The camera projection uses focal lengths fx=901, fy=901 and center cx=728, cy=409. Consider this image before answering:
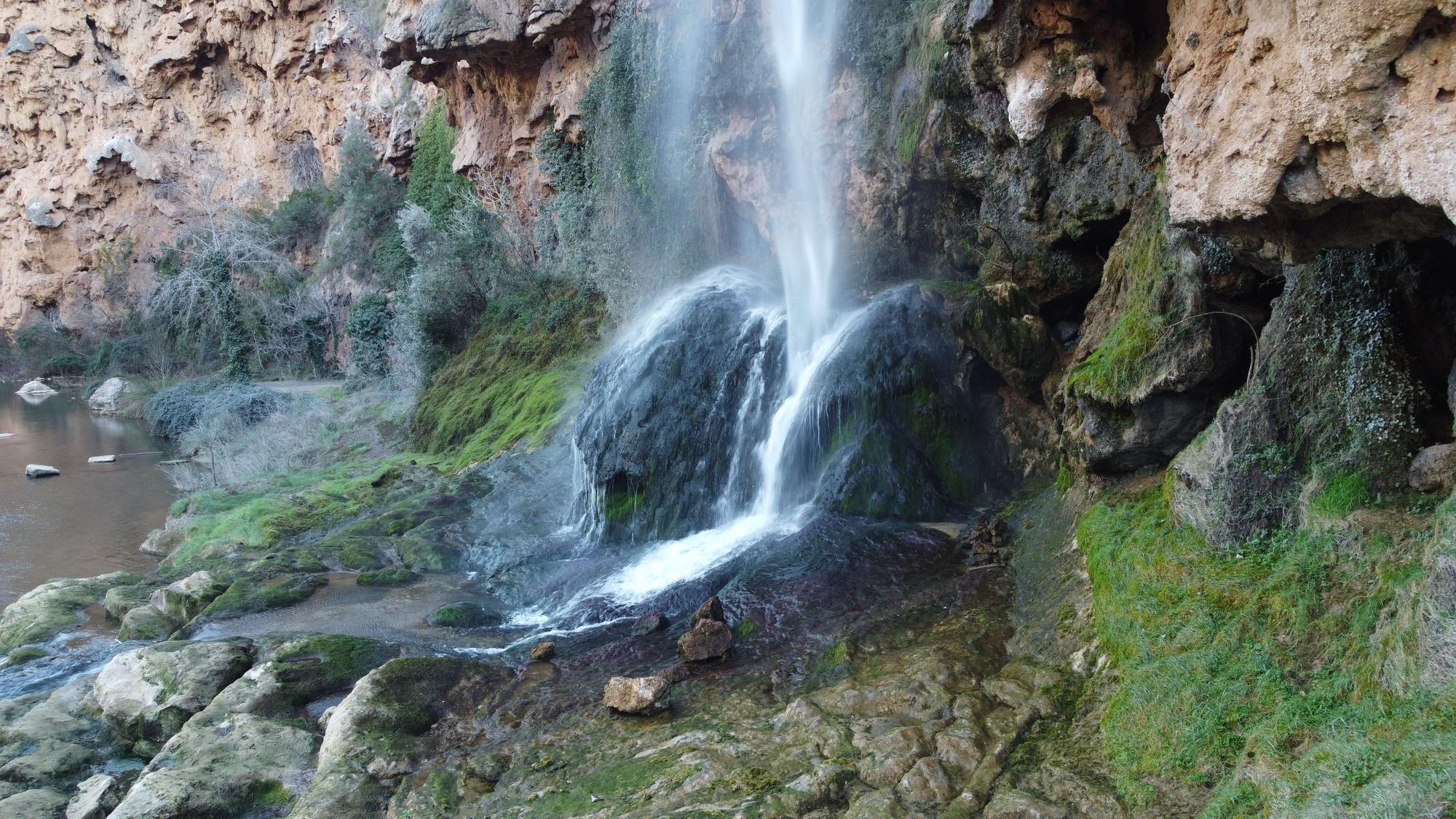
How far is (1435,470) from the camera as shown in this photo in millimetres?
4395

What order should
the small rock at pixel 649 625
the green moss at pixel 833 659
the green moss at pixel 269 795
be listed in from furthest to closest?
the small rock at pixel 649 625 → the green moss at pixel 833 659 → the green moss at pixel 269 795

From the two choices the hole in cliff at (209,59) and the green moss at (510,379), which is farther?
the hole in cliff at (209,59)

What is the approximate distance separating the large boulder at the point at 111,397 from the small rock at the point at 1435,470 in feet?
108

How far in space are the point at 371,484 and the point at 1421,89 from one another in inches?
590

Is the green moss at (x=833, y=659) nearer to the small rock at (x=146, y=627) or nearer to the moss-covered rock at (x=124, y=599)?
the small rock at (x=146, y=627)

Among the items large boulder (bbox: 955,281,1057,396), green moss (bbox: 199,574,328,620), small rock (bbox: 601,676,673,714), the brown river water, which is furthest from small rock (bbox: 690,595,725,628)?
the brown river water

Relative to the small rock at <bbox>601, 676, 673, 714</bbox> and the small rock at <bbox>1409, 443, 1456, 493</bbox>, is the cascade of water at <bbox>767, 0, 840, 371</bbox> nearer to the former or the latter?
the small rock at <bbox>601, 676, 673, 714</bbox>

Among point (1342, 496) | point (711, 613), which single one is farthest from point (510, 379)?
point (1342, 496)

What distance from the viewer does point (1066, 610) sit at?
20.0 ft

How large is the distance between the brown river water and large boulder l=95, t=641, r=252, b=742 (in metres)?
4.94

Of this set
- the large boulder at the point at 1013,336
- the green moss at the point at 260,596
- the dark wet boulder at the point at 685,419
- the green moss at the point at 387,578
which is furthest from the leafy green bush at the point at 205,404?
the large boulder at the point at 1013,336

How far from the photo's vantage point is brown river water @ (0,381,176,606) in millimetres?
12859

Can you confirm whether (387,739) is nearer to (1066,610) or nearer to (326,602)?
(326,602)

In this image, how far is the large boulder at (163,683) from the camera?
733 centimetres
